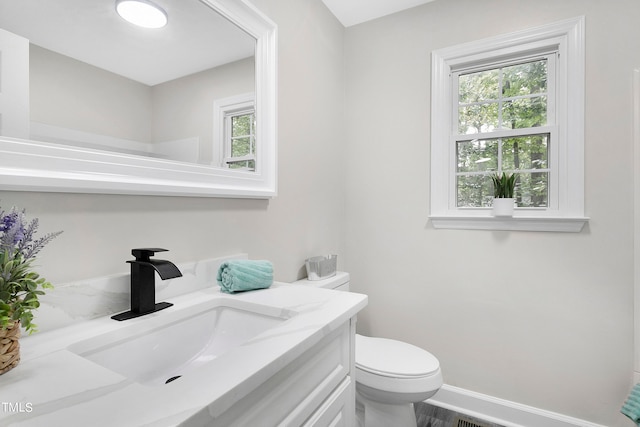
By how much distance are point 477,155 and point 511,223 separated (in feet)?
1.44

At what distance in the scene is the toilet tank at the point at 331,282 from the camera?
1.65m

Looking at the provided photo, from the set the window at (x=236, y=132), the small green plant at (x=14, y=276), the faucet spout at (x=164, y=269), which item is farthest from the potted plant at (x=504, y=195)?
the small green plant at (x=14, y=276)

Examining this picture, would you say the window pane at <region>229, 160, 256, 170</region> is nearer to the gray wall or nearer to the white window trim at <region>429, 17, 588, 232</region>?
the gray wall

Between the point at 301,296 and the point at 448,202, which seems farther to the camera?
the point at 448,202

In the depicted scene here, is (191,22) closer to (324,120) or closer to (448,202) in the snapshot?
(324,120)

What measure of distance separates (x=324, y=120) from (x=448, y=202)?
89 centimetres

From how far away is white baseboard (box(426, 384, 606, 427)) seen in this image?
166 centimetres

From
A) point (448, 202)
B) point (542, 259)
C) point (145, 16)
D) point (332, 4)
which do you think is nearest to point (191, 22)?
point (145, 16)

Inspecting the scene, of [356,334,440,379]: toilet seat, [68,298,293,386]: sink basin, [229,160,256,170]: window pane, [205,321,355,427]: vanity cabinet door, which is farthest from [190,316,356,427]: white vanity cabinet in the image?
[229,160,256,170]: window pane

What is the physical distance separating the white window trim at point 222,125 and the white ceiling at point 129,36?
137mm

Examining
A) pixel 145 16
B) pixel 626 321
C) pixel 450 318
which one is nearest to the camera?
pixel 145 16

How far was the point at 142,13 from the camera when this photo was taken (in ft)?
3.21

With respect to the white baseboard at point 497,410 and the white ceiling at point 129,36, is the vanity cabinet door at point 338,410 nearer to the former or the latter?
the white ceiling at point 129,36

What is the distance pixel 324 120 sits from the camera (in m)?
1.99
